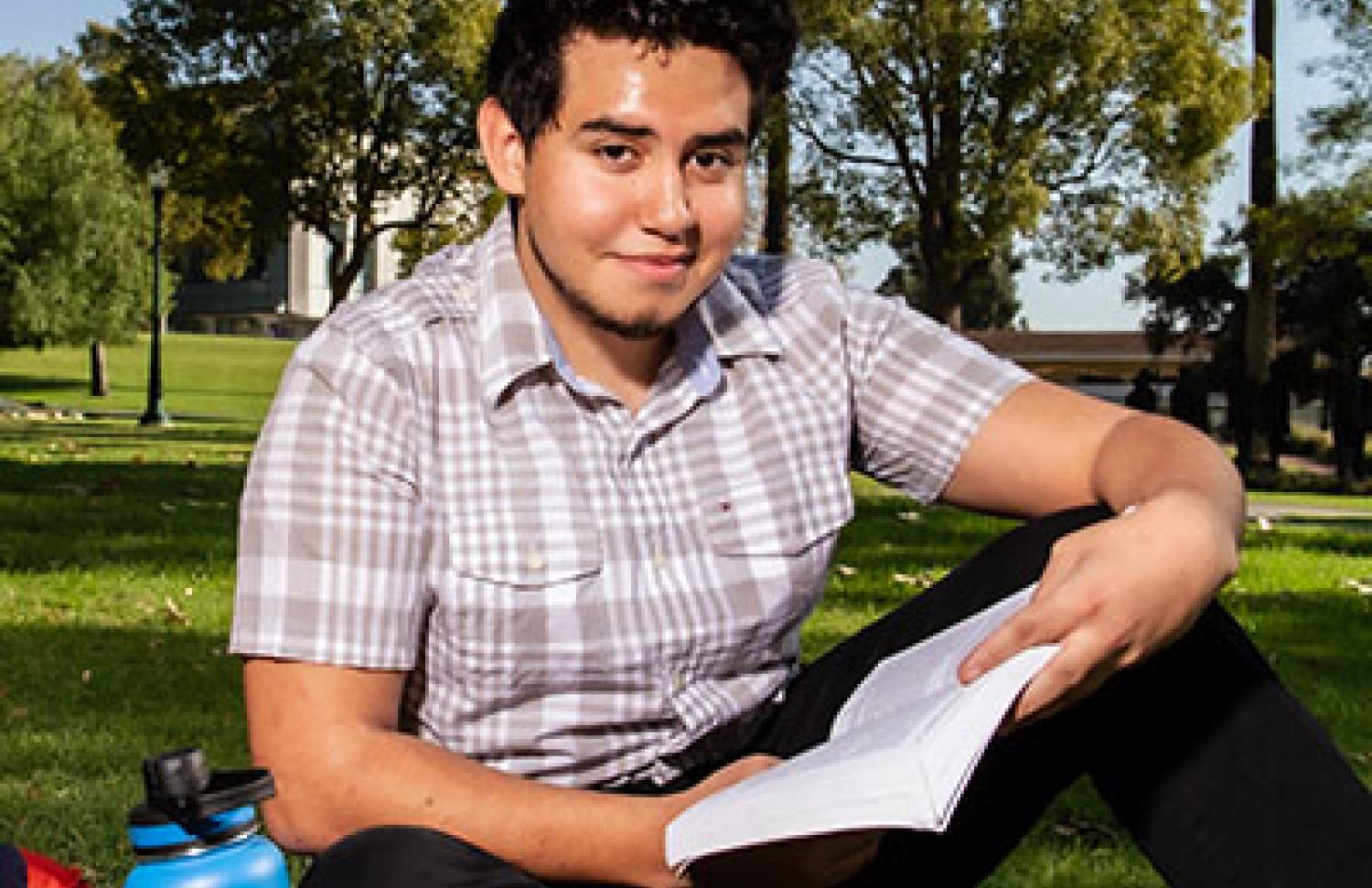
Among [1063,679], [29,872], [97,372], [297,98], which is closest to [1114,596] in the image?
[1063,679]

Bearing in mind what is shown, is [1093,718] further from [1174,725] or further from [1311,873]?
[1311,873]

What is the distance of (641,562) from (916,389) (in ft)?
1.91

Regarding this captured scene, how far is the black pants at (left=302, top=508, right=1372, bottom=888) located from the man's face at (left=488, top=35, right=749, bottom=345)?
0.53 metres

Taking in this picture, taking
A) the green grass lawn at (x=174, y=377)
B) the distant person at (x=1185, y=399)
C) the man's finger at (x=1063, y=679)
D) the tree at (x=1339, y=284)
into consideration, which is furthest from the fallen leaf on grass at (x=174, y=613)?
the green grass lawn at (x=174, y=377)

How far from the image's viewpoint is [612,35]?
215cm

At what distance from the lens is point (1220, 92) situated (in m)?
27.4

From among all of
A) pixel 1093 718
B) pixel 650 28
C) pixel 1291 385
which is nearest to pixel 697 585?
pixel 1093 718

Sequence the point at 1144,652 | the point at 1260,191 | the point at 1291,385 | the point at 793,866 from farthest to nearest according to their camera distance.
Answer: the point at 1291,385, the point at 1260,191, the point at 1144,652, the point at 793,866

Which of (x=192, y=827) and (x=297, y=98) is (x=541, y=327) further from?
(x=297, y=98)

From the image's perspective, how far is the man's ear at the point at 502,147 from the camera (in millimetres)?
2271

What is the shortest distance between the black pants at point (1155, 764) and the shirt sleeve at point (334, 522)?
0.29 m

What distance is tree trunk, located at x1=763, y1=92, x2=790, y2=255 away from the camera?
2466cm

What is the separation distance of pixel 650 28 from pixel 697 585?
2.24ft

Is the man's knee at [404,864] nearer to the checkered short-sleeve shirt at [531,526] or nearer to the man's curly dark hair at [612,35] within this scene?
the checkered short-sleeve shirt at [531,526]
